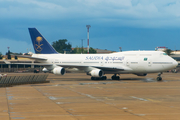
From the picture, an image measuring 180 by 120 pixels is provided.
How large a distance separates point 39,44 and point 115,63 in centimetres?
1734

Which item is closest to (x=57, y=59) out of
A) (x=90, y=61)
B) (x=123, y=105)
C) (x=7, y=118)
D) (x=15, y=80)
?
(x=90, y=61)

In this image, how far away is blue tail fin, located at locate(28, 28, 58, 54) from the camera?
184 feet

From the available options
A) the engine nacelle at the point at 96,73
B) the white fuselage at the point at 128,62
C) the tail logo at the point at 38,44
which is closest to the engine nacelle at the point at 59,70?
the white fuselage at the point at 128,62

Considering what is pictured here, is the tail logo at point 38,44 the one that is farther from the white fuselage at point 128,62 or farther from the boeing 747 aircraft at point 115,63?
the white fuselage at point 128,62

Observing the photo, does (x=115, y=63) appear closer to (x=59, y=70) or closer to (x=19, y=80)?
(x=59, y=70)

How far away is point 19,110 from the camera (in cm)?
1731

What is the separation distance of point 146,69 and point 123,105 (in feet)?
87.7

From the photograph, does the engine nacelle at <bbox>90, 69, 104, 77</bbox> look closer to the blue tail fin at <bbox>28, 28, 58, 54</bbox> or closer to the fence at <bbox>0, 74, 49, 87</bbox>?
the fence at <bbox>0, 74, 49, 87</bbox>

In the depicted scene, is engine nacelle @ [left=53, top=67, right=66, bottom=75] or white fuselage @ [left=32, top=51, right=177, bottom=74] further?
engine nacelle @ [left=53, top=67, right=66, bottom=75]

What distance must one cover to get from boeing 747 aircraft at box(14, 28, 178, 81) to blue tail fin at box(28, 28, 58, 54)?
1866 mm

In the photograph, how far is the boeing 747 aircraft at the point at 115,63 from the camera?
44.7 m

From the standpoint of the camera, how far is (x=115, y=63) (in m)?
47.5

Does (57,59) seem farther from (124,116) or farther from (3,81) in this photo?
(124,116)

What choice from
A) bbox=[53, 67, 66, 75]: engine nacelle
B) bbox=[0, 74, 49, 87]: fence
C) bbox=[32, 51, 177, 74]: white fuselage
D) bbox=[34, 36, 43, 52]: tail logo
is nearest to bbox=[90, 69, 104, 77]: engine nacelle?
bbox=[32, 51, 177, 74]: white fuselage
